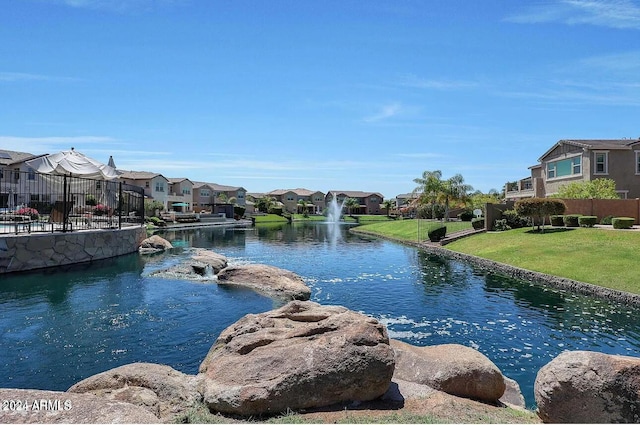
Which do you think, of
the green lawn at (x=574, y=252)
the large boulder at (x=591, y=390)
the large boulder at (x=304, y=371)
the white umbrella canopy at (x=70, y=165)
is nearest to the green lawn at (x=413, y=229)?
the green lawn at (x=574, y=252)

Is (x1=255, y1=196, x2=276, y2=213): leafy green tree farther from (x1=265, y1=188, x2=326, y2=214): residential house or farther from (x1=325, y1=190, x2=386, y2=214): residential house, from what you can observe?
(x1=325, y1=190, x2=386, y2=214): residential house

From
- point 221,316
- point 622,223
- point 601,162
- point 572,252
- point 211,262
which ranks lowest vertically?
point 221,316

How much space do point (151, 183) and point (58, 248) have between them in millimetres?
60608

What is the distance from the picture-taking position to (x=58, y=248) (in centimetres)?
2628

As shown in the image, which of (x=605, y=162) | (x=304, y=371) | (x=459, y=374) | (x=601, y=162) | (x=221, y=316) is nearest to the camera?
(x=304, y=371)

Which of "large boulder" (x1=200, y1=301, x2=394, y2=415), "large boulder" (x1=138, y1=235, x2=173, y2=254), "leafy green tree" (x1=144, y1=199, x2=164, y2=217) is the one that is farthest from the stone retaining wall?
"leafy green tree" (x1=144, y1=199, x2=164, y2=217)

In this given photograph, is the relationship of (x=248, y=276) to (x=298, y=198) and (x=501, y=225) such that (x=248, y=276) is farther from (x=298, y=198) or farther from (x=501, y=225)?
(x=298, y=198)

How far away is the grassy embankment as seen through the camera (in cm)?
2124

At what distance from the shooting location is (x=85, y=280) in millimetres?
22719

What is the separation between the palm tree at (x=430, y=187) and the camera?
7112cm

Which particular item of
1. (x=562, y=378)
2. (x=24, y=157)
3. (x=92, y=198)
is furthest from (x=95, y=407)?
(x=24, y=157)

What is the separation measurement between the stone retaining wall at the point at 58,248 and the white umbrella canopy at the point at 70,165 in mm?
5018

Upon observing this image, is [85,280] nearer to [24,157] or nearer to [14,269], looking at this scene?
[14,269]

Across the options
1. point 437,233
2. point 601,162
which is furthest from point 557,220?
point 601,162
